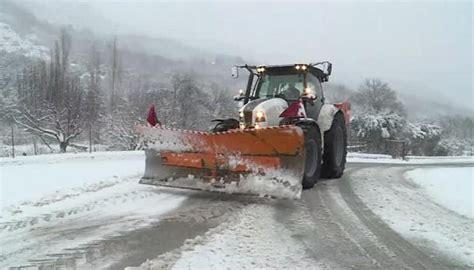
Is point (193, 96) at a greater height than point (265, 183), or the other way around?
point (193, 96)

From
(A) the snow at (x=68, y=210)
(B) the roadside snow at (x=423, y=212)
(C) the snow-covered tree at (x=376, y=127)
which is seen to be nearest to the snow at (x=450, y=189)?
(B) the roadside snow at (x=423, y=212)

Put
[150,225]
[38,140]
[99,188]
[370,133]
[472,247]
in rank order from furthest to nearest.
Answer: [370,133], [38,140], [99,188], [150,225], [472,247]

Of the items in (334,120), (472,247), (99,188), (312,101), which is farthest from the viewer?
(334,120)

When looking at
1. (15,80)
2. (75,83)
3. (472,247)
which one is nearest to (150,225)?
(472,247)

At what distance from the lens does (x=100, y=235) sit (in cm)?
461

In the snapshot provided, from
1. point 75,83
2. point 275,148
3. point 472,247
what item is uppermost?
point 75,83

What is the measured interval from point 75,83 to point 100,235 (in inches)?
1566

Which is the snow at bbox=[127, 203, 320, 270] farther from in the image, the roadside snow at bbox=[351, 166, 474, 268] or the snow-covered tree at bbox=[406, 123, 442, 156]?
the snow-covered tree at bbox=[406, 123, 442, 156]

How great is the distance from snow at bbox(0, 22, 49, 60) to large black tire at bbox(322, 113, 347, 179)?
51.1 meters

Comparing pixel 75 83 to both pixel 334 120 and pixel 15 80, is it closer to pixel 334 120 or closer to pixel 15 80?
pixel 15 80

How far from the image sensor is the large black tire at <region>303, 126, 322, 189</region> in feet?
24.2

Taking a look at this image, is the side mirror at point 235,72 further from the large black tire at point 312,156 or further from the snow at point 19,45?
the snow at point 19,45

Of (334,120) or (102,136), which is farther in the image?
(102,136)

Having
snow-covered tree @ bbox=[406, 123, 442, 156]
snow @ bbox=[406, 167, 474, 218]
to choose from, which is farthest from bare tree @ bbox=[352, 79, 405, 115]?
snow @ bbox=[406, 167, 474, 218]
